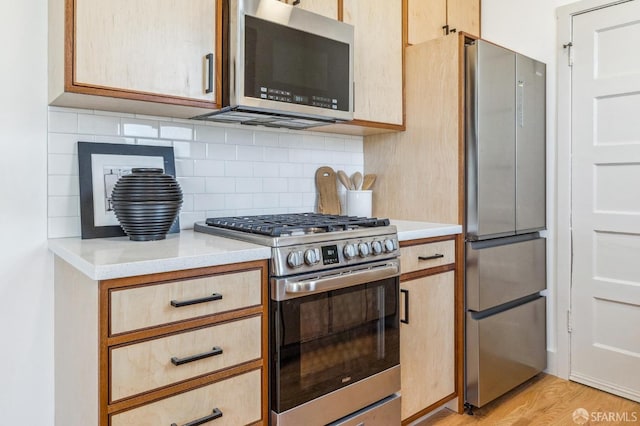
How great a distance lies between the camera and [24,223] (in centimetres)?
165

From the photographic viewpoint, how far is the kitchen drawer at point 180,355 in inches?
48.2

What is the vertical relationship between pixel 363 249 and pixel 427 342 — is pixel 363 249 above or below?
above

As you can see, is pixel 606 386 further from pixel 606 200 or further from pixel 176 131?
pixel 176 131

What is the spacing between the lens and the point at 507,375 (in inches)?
94.0

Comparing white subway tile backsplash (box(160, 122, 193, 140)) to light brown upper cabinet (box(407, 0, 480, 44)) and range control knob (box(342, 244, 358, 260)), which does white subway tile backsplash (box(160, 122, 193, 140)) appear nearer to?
range control knob (box(342, 244, 358, 260))

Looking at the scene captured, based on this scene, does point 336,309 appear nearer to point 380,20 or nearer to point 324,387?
point 324,387

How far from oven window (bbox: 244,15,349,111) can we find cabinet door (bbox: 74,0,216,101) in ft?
0.52

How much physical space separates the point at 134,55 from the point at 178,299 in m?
0.87

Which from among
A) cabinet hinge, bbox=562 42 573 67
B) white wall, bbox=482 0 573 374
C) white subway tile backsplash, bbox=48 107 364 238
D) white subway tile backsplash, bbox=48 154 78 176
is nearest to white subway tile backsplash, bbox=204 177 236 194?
white subway tile backsplash, bbox=48 107 364 238

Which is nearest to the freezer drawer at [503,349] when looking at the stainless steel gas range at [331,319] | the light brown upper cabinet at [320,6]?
the stainless steel gas range at [331,319]

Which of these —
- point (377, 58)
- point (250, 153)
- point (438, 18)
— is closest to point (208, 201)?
point (250, 153)

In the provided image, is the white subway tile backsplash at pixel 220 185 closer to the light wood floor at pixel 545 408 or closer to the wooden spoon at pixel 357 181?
the wooden spoon at pixel 357 181

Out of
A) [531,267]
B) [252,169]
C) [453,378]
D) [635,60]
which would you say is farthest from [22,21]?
[635,60]

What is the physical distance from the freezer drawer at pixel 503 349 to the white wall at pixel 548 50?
7 cm
